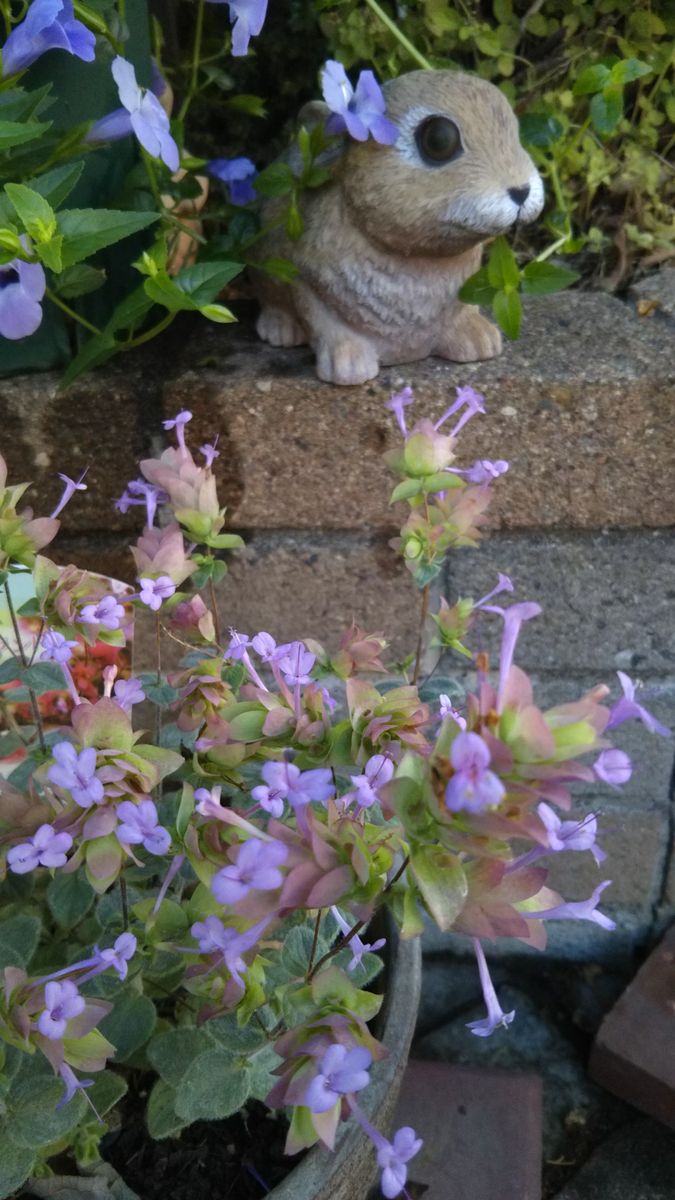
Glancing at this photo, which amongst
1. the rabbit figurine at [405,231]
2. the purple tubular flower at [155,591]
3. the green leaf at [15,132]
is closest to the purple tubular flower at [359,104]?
the rabbit figurine at [405,231]

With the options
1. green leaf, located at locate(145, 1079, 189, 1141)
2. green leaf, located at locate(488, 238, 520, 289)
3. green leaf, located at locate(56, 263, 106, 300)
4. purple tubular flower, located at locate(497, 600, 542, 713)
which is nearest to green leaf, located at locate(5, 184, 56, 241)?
green leaf, located at locate(56, 263, 106, 300)

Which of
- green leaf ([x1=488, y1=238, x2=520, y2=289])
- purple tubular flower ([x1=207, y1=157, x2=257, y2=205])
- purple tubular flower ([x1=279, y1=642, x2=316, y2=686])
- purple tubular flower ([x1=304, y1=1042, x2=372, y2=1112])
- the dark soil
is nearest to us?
purple tubular flower ([x1=304, y1=1042, x2=372, y2=1112])

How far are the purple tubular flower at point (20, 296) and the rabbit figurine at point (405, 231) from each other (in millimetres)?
268

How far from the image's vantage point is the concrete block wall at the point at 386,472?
957mm

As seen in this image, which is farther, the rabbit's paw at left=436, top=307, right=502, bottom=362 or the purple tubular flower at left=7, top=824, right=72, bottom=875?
the rabbit's paw at left=436, top=307, right=502, bottom=362

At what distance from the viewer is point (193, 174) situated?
988 mm

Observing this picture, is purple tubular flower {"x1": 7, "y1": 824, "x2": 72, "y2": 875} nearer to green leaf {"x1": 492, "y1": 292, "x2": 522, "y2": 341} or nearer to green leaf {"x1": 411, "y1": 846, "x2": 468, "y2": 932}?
green leaf {"x1": 411, "y1": 846, "x2": 468, "y2": 932}

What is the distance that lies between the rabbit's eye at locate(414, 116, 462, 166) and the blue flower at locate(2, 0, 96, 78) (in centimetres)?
27

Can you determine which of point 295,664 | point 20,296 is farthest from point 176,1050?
point 20,296

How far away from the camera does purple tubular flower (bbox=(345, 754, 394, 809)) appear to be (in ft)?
1.64

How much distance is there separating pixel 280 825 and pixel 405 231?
58 cm

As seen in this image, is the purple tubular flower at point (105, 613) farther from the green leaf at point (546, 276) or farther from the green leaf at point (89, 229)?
the green leaf at point (546, 276)

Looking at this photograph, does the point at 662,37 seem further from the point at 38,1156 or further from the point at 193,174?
the point at 38,1156

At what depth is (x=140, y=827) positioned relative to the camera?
509mm
